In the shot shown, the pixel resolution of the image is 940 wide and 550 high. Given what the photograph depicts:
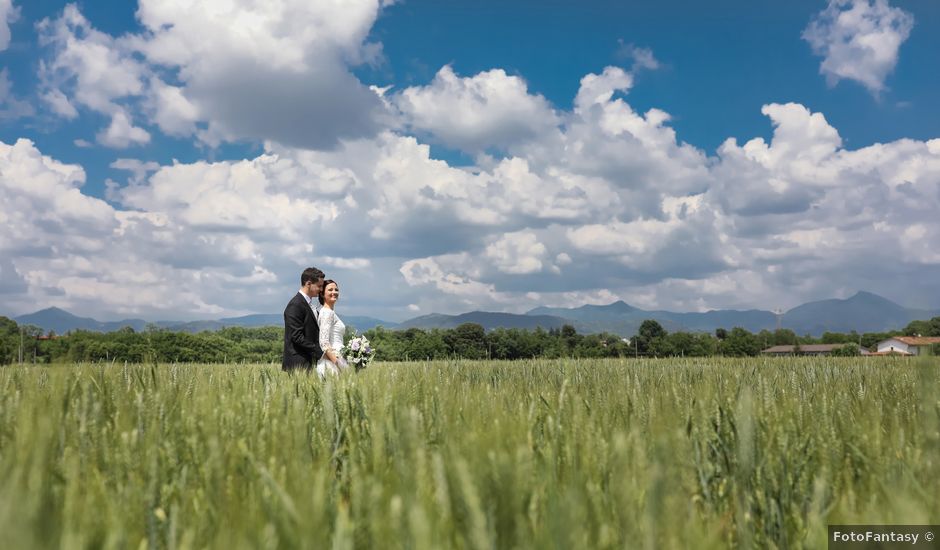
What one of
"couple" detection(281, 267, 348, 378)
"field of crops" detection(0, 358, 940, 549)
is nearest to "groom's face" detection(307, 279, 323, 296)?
"couple" detection(281, 267, 348, 378)

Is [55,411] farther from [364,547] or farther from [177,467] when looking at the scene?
[364,547]

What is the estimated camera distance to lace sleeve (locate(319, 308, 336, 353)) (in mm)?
9635

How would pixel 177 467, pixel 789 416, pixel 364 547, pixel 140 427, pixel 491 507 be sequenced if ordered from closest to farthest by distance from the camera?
pixel 491 507 → pixel 364 547 → pixel 177 467 → pixel 140 427 → pixel 789 416

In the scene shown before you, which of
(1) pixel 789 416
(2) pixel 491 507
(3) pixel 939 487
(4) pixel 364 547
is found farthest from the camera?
(1) pixel 789 416

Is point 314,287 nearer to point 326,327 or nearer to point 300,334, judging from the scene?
point 326,327

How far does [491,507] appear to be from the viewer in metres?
1.27

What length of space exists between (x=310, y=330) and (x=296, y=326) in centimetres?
33

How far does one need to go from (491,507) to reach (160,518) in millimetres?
Answer: 1019

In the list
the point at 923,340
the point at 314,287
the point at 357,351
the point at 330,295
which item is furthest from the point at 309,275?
the point at 923,340

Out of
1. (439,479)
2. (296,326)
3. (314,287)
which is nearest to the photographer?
(439,479)

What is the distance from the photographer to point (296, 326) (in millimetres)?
9328

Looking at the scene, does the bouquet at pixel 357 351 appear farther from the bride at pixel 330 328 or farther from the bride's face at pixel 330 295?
the bride's face at pixel 330 295

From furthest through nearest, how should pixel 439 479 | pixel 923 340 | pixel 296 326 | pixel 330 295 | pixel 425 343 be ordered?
1. pixel 425 343
2. pixel 923 340
3. pixel 330 295
4. pixel 296 326
5. pixel 439 479

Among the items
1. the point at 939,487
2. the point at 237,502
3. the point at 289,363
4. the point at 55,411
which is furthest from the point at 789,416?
the point at 289,363
